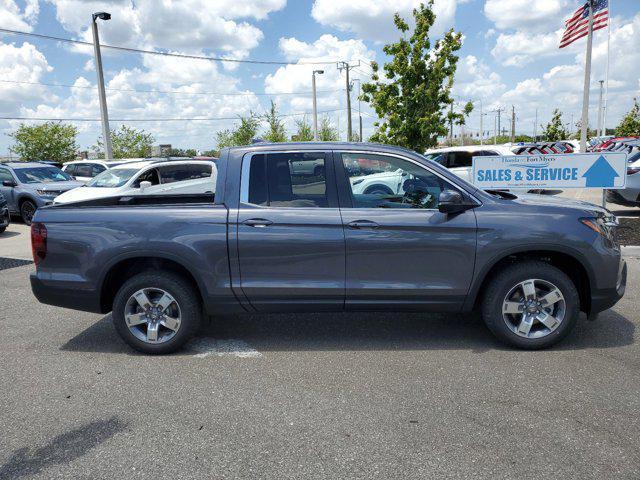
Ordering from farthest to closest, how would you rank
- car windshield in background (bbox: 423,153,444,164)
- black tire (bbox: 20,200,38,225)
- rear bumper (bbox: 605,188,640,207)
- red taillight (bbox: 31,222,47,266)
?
car windshield in background (bbox: 423,153,444,164) → black tire (bbox: 20,200,38,225) → rear bumper (bbox: 605,188,640,207) → red taillight (bbox: 31,222,47,266)

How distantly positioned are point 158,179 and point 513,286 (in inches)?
349

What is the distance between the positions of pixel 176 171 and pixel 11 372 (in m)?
7.67

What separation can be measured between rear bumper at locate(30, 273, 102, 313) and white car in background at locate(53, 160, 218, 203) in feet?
21.3

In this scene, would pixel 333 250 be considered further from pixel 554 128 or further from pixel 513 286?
pixel 554 128

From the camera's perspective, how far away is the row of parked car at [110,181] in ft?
36.2

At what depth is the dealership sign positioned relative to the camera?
8.45m

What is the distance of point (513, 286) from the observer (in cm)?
427

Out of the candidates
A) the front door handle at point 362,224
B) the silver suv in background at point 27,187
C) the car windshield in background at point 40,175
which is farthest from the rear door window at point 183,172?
the front door handle at point 362,224

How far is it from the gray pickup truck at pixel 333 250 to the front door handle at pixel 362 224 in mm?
11

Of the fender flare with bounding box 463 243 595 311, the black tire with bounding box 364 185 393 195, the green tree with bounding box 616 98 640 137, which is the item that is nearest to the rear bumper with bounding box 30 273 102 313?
the black tire with bounding box 364 185 393 195

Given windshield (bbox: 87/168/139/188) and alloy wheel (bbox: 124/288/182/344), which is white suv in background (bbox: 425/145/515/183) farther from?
alloy wheel (bbox: 124/288/182/344)

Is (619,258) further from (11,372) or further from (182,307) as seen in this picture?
(11,372)

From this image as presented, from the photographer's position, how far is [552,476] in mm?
→ 2717

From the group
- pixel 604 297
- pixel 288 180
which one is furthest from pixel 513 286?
pixel 288 180
